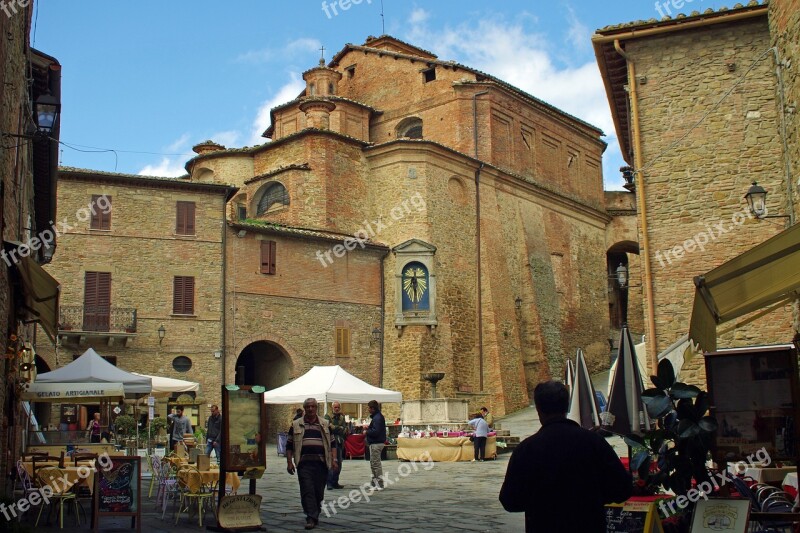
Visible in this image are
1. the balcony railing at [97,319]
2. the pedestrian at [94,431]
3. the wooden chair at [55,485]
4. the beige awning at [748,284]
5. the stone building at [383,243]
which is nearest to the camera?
the beige awning at [748,284]

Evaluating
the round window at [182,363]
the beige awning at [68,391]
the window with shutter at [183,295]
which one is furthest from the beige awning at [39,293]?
the window with shutter at [183,295]

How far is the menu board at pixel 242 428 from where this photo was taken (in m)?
9.19

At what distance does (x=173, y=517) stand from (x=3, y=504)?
2.82 m

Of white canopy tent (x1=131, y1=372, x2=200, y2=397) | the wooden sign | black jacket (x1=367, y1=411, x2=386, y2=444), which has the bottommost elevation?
the wooden sign

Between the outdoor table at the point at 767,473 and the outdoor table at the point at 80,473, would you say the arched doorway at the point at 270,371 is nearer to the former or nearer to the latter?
the outdoor table at the point at 80,473

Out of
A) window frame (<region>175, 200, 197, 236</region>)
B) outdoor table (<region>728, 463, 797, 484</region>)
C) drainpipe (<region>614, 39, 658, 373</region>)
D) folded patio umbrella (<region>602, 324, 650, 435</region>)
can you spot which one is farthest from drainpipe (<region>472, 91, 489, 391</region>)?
outdoor table (<region>728, 463, 797, 484</region>)

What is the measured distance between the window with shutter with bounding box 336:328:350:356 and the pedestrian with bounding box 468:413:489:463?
373 inches

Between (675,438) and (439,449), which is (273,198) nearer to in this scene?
(439,449)

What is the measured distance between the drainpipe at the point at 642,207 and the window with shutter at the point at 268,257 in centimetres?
1453

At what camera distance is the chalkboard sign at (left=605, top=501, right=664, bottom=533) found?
5.38 m

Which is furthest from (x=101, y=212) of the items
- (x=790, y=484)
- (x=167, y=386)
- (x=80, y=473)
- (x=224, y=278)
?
(x=790, y=484)

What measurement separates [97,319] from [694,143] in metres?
17.4

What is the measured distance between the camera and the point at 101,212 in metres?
26.3

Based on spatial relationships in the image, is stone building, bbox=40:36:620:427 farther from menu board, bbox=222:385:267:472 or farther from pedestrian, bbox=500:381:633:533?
pedestrian, bbox=500:381:633:533
